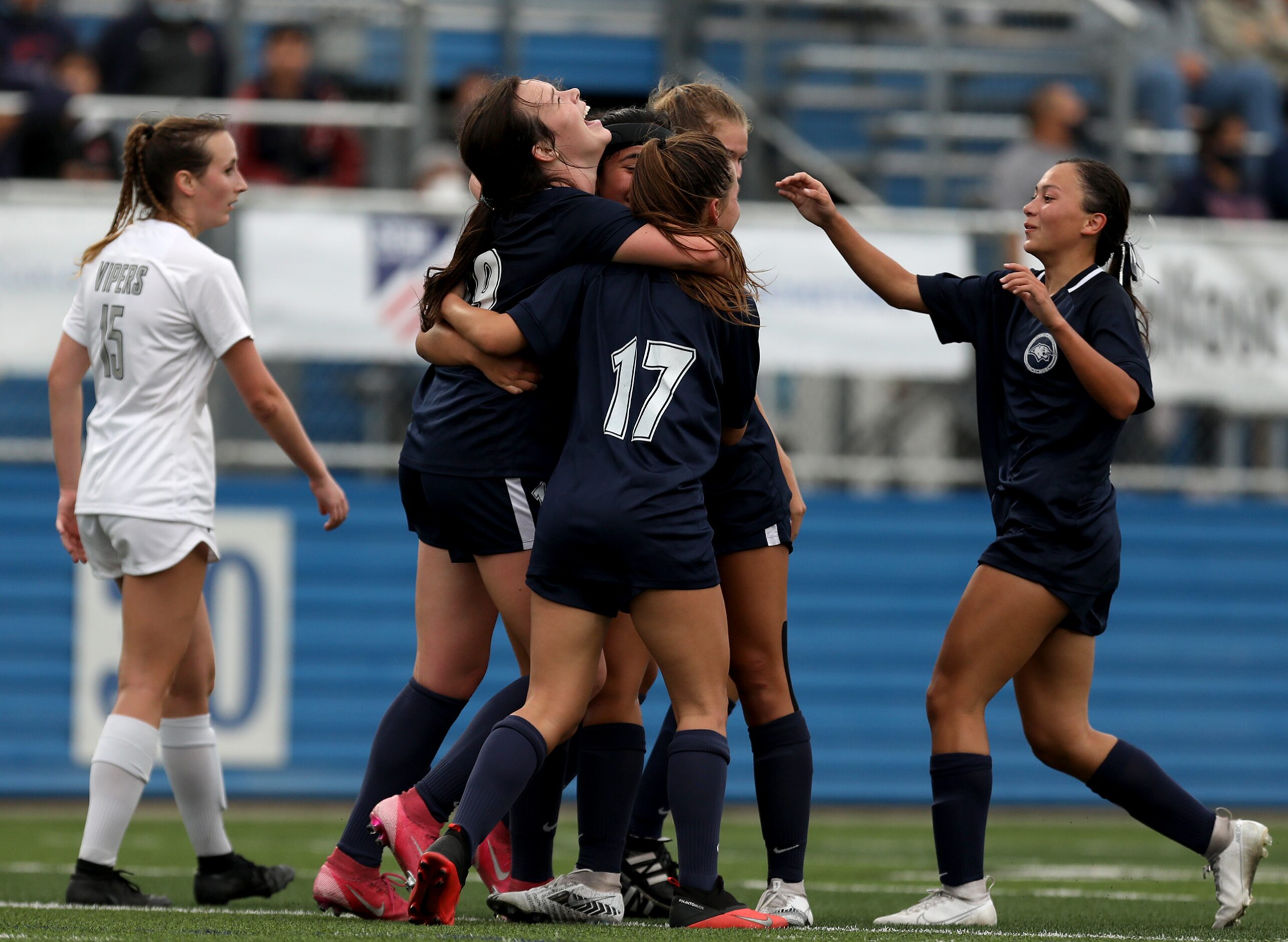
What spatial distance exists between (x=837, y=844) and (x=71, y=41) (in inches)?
258

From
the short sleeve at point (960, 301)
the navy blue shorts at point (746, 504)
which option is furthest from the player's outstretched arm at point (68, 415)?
the short sleeve at point (960, 301)

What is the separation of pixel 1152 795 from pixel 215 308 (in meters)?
2.69

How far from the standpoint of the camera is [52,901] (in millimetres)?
4781

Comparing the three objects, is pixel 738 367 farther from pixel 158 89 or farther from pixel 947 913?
pixel 158 89

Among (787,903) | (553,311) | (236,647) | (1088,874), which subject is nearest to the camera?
(553,311)

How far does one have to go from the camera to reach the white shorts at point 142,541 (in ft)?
15.2

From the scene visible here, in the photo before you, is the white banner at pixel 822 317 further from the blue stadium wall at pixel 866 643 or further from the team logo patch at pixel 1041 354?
the team logo patch at pixel 1041 354

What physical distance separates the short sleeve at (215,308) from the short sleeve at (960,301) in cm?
177

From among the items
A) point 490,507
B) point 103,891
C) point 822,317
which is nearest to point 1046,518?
point 490,507

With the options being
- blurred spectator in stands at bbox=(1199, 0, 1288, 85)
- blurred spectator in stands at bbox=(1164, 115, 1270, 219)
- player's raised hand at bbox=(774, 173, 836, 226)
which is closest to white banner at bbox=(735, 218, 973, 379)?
blurred spectator in stands at bbox=(1164, 115, 1270, 219)

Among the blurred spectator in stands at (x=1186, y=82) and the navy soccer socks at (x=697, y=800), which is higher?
the blurred spectator in stands at (x=1186, y=82)

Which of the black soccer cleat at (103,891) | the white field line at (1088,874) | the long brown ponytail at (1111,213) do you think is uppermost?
the long brown ponytail at (1111,213)

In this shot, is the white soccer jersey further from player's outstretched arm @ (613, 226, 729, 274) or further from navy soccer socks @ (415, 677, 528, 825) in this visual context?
player's outstretched arm @ (613, 226, 729, 274)

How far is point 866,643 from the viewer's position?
989 centimetres
